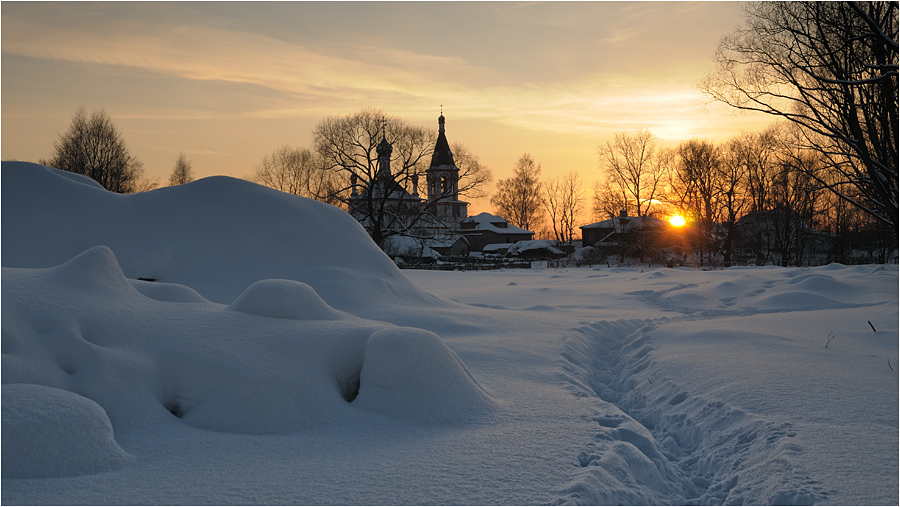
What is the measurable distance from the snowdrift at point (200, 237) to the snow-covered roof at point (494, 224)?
5830 centimetres

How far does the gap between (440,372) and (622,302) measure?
11143 millimetres

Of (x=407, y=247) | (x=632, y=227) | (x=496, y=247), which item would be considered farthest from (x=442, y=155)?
(x=632, y=227)

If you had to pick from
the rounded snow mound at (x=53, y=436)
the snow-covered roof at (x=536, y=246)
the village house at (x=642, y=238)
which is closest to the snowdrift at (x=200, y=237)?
the rounded snow mound at (x=53, y=436)

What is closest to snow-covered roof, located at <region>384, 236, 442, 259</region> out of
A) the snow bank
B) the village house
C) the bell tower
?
the bell tower

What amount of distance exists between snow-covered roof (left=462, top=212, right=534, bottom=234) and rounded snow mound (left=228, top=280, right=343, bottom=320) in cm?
6468

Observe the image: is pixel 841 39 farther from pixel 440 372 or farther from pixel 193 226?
pixel 193 226

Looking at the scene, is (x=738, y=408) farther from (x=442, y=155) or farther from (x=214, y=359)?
(x=442, y=155)

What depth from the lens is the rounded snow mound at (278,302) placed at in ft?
18.6

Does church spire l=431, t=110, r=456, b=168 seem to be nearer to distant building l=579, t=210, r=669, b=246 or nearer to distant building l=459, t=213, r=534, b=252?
distant building l=459, t=213, r=534, b=252

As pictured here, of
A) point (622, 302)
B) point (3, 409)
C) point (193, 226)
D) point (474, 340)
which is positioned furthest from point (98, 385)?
point (622, 302)

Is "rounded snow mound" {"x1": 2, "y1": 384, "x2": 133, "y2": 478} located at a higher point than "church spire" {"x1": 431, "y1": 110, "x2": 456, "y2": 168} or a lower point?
lower

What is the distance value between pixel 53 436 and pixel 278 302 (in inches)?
94.9

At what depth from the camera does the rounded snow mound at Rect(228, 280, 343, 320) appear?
5672 mm

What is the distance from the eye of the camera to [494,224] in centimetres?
7219
